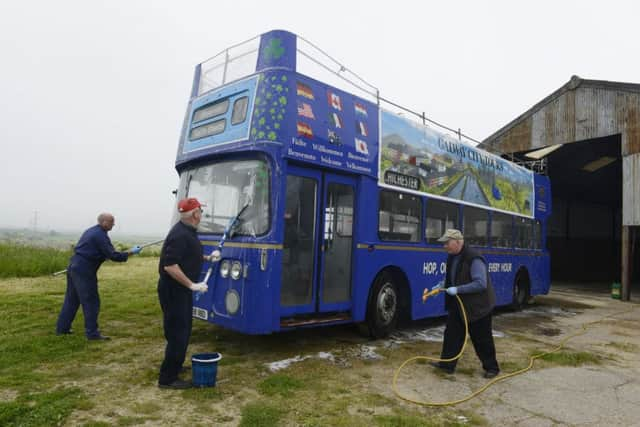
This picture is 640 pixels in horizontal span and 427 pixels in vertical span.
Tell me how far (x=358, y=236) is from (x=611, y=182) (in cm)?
2292

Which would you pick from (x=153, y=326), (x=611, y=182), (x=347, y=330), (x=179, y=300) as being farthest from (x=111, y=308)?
(x=611, y=182)

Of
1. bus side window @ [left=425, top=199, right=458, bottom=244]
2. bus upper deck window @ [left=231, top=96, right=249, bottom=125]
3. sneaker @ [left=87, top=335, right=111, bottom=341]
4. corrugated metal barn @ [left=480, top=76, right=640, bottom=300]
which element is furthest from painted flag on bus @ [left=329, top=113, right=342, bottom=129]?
corrugated metal barn @ [left=480, top=76, right=640, bottom=300]

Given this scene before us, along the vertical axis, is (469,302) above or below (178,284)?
below

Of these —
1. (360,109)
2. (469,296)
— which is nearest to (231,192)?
(360,109)

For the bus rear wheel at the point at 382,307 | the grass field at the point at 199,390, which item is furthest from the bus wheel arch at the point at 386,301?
the grass field at the point at 199,390

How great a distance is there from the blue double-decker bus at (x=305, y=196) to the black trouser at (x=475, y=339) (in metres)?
1.45

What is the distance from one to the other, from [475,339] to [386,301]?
76.0 inches

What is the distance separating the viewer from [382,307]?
7473mm

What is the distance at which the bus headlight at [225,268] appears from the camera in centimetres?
593

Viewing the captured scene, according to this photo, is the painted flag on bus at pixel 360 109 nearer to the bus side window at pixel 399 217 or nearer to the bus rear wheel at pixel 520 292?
the bus side window at pixel 399 217

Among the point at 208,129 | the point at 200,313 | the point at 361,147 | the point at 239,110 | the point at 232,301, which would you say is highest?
the point at 239,110

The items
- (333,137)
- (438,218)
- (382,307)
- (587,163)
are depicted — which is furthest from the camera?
(587,163)

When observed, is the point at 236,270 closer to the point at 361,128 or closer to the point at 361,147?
the point at 361,147

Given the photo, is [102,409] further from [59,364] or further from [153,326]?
[153,326]
